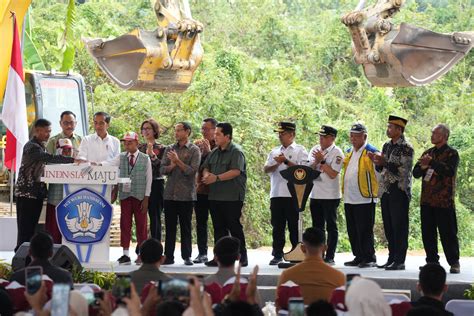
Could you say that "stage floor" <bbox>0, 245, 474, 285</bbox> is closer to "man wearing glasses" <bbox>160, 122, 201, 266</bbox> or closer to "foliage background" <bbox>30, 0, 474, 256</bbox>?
"man wearing glasses" <bbox>160, 122, 201, 266</bbox>

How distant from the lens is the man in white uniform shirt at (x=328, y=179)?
12164 millimetres

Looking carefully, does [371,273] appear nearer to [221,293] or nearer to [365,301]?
[221,293]

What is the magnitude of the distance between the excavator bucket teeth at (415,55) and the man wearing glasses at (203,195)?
1.76 meters

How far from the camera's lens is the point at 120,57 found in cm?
1320

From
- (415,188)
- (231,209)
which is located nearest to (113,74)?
(231,209)

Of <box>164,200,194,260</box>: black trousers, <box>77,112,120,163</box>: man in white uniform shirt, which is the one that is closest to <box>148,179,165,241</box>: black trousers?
<box>164,200,194,260</box>: black trousers

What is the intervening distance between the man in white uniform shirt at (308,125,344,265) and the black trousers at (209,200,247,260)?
794mm

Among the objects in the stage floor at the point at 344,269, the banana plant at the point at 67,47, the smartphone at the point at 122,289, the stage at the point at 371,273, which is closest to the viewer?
the smartphone at the point at 122,289

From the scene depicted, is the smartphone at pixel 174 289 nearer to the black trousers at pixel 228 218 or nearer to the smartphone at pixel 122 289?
the smartphone at pixel 122 289

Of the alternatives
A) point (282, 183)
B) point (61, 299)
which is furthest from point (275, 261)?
point (61, 299)

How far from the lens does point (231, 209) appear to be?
12.2m

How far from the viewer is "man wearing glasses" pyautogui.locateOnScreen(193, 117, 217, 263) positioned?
1248 centimetres

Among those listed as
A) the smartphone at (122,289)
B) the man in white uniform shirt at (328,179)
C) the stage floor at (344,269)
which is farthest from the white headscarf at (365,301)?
the man in white uniform shirt at (328,179)

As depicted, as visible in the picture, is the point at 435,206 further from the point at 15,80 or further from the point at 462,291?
the point at 15,80
